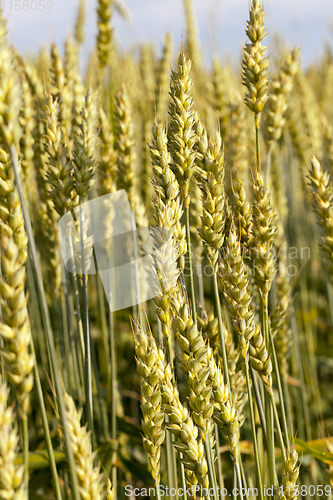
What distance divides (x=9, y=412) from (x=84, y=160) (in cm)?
67

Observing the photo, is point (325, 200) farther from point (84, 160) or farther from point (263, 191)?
point (84, 160)

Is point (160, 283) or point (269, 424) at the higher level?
point (160, 283)

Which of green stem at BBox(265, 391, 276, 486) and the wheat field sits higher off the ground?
the wheat field

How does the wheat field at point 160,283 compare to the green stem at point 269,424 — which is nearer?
the wheat field at point 160,283

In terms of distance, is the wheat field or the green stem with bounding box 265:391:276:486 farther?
the green stem with bounding box 265:391:276:486

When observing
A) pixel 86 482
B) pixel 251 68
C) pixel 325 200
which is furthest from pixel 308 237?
pixel 86 482

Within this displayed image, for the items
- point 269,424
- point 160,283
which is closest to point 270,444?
point 269,424

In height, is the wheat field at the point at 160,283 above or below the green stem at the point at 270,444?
above

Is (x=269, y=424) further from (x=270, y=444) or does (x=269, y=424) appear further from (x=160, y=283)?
(x=160, y=283)

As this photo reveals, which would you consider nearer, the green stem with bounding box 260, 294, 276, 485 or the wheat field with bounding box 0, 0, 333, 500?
the wheat field with bounding box 0, 0, 333, 500

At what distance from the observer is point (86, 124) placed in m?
1.11

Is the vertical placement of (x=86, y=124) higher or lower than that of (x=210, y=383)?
higher

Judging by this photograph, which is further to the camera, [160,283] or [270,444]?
[270,444]

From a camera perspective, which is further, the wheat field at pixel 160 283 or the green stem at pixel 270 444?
the green stem at pixel 270 444
